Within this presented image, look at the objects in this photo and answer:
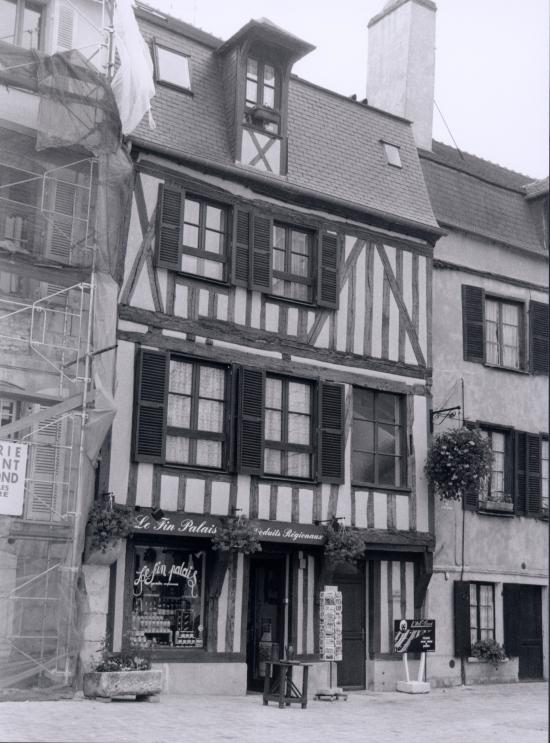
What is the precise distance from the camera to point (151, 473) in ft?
44.5

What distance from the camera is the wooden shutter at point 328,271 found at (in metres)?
15.6

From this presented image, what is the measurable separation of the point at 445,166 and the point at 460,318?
299cm

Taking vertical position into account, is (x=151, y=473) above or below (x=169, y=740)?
above

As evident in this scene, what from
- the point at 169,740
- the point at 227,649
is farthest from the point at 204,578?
the point at 169,740

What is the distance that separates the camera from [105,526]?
41.3 ft

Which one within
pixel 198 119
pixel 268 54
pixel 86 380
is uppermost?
pixel 268 54

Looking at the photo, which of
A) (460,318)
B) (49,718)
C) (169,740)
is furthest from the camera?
(460,318)

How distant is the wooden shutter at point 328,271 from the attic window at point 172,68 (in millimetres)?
3062

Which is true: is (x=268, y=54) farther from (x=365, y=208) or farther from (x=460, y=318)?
(x=460, y=318)

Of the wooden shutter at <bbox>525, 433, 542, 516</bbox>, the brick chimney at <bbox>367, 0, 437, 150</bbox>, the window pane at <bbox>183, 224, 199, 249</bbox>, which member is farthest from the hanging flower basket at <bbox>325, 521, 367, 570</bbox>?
the brick chimney at <bbox>367, 0, 437, 150</bbox>

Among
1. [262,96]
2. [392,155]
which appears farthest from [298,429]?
[392,155]

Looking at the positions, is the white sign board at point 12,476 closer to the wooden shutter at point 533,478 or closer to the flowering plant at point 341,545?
the flowering plant at point 341,545

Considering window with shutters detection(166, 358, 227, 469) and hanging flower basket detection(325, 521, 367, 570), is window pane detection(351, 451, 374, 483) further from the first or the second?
Answer: window with shutters detection(166, 358, 227, 469)

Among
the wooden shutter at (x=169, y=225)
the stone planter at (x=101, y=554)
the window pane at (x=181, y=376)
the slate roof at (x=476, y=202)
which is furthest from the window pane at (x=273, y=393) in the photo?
the slate roof at (x=476, y=202)
